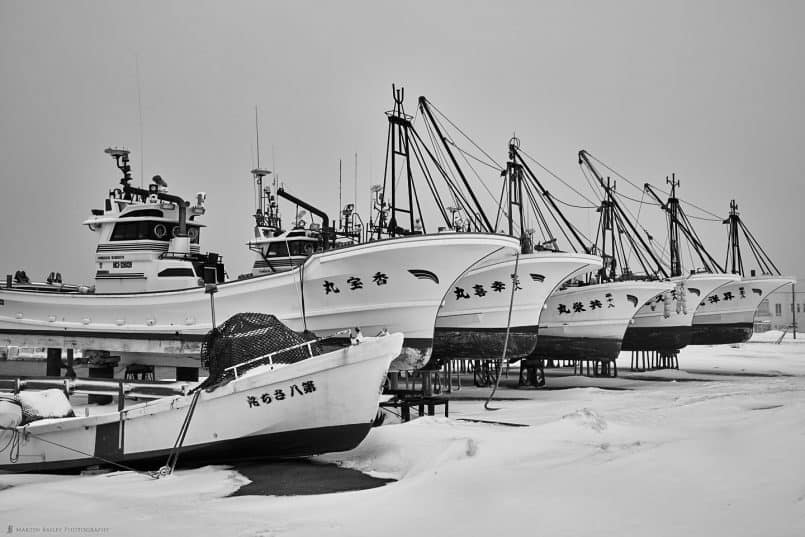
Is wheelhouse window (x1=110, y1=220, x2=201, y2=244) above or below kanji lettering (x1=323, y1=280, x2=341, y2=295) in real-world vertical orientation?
above

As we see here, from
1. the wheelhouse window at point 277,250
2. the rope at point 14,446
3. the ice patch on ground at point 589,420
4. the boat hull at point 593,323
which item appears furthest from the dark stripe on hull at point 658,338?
the rope at point 14,446

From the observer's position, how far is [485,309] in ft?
84.9

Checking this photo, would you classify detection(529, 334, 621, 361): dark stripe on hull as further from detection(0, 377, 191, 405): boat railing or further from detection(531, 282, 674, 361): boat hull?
detection(0, 377, 191, 405): boat railing

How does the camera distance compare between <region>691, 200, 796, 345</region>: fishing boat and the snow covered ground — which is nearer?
the snow covered ground

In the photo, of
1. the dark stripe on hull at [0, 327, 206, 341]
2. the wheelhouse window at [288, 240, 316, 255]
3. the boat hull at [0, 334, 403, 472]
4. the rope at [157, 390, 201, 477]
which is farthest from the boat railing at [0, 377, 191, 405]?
the wheelhouse window at [288, 240, 316, 255]

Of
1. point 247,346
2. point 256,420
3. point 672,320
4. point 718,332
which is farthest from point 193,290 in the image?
point 718,332

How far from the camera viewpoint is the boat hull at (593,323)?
3192 centimetres

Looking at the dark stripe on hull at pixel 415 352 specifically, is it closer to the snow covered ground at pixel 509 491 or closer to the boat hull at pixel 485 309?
the boat hull at pixel 485 309

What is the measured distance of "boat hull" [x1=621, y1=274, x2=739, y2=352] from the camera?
36781mm

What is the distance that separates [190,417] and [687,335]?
3095 cm

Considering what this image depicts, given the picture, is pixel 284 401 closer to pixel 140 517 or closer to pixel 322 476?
pixel 322 476

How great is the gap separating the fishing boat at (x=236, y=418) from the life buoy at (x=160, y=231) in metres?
13.4

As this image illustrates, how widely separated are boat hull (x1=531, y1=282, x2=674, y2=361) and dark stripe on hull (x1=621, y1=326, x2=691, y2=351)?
6.26 metres

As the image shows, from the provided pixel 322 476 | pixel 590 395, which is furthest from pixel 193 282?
pixel 322 476
